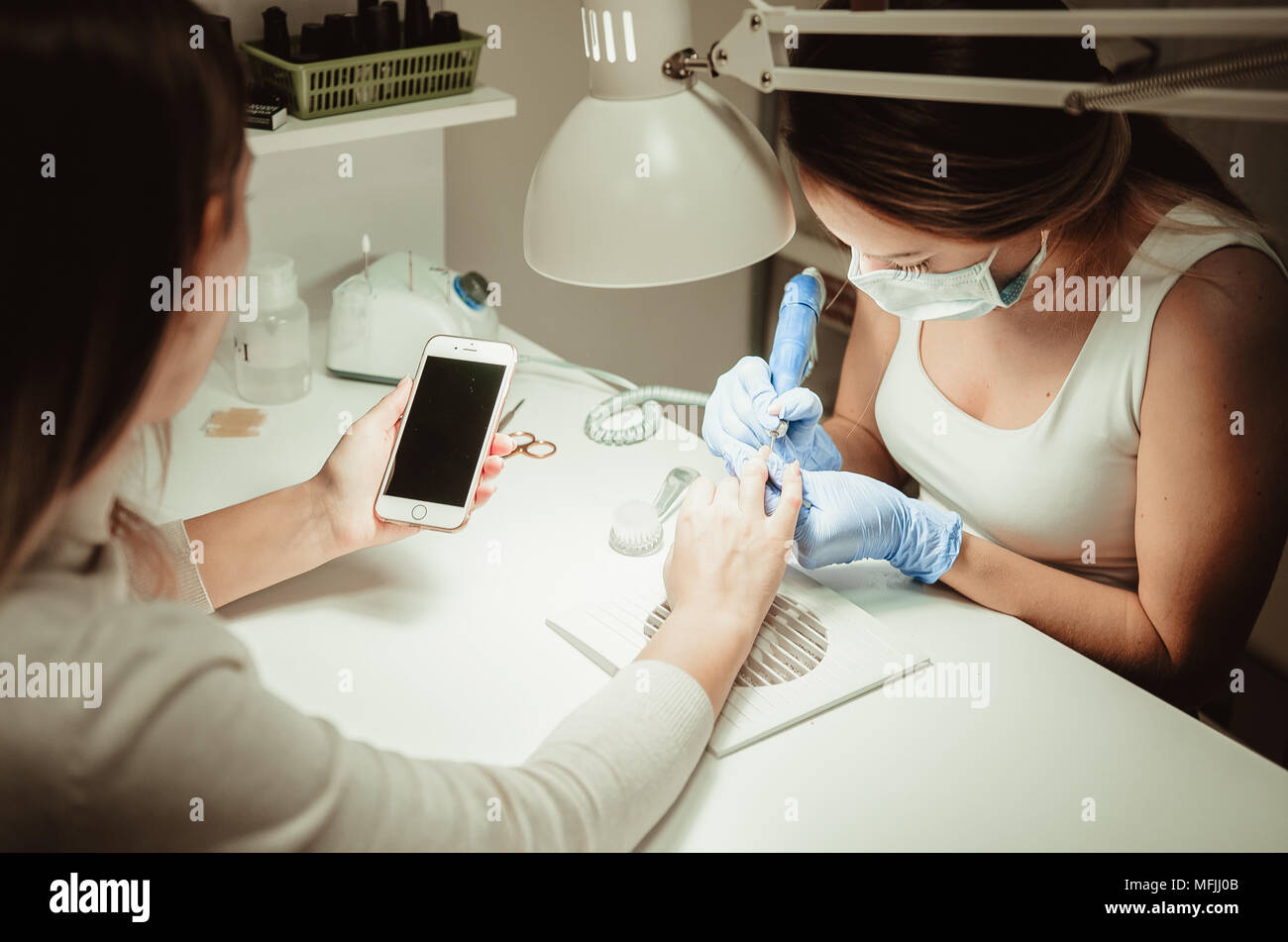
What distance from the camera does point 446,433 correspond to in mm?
1051

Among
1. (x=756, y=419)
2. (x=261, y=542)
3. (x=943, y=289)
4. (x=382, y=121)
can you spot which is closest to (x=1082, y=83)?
(x=943, y=289)

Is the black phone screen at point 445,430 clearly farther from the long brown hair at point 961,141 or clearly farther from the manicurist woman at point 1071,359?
the long brown hair at point 961,141

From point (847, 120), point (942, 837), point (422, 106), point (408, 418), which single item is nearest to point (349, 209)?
point (422, 106)

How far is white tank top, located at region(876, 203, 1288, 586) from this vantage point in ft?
3.42

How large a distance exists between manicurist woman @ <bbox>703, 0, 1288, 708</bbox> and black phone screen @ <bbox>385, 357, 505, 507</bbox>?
0.27 metres

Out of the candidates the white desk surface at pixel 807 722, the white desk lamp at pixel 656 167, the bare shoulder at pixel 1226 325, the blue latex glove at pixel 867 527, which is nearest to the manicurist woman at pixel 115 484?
the white desk surface at pixel 807 722

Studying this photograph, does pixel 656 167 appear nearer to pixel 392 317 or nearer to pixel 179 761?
pixel 179 761

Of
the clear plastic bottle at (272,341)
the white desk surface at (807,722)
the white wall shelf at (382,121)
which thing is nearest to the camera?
the white desk surface at (807,722)

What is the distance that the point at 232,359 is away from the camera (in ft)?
4.77

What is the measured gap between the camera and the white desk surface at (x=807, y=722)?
76cm

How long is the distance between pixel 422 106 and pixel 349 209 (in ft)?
0.86

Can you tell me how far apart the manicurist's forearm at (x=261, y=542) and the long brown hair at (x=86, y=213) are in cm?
43
